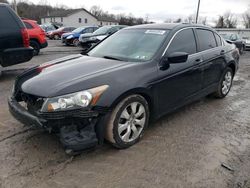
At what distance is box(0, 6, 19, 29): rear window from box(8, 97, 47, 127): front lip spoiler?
3.64 metres

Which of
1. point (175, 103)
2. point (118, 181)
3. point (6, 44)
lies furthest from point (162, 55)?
point (6, 44)

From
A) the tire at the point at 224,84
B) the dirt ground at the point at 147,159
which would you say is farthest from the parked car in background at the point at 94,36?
the dirt ground at the point at 147,159

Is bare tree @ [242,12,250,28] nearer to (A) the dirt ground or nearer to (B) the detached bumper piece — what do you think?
(A) the dirt ground

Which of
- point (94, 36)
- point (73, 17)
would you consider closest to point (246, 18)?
point (73, 17)

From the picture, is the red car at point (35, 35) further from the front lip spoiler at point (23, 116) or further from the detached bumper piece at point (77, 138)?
the detached bumper piece at point (77, 138)

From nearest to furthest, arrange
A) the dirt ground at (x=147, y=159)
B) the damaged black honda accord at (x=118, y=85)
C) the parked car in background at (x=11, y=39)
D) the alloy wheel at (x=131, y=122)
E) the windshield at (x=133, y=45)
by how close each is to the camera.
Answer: the dirt ground at (x=147, y=159) → the damaged black honda accord at (x=118, y=85) → the alloy wheel at (x=131, y=122) → the windshield at (x=133, y=45) → the parked car in background at (x=11, y=39)

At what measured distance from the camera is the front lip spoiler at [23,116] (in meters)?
2.90

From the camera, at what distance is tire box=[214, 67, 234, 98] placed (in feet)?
17.8

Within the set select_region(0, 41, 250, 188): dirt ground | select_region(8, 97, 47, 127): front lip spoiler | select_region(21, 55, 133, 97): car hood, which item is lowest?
select_region(0, 41, 250, 188): dirt ground

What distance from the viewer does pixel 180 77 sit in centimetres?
400

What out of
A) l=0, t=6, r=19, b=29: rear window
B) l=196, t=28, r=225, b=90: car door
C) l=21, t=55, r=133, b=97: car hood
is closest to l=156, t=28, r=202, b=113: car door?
l=196, t=28, r=225, b=90: car door

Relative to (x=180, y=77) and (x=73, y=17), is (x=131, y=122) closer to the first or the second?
(x=180, y=77)

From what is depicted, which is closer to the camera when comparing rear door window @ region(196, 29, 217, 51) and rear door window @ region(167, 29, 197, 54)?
rear door window @ region(167, 29, 197, 54)

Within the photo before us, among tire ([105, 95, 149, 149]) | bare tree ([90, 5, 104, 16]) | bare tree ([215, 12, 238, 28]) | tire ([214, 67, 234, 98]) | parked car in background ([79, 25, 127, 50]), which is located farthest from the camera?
bare tree ([90, 5, 104, 16])
